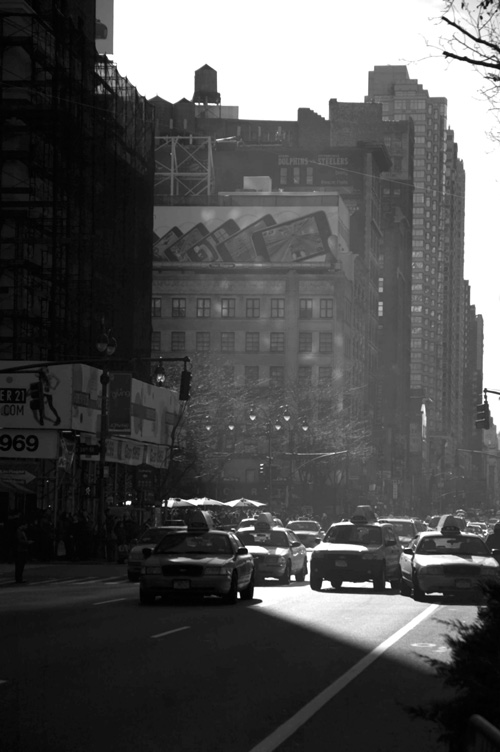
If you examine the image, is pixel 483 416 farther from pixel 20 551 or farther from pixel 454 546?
pixel 20 551

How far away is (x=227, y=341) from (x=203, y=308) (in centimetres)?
428

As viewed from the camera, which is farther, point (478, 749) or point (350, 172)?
point (350, 172)

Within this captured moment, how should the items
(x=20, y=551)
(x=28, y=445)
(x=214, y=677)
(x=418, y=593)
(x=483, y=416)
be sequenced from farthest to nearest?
(x=28, y=445), (x=483, y=416), (x=20, y=551), (x=418, y=593), (x=214, y=677)

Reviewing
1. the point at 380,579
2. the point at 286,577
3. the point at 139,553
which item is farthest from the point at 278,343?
the point at 380,579

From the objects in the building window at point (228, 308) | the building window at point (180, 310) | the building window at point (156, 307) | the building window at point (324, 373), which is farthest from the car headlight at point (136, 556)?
the building window at point (180, 310)

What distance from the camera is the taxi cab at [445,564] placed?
101 ft

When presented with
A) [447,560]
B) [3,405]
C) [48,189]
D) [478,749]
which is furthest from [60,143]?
[478,749]

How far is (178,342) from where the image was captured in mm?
136250

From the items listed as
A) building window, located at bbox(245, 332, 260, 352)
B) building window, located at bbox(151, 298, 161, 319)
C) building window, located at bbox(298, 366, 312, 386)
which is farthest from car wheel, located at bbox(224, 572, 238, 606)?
building window, located at bbox(151, 298, 161, 319)

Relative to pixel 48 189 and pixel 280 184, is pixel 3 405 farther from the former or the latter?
pixel 280 184

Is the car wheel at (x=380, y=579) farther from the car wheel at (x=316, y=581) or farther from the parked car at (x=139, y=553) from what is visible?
the parked car at (x=139, y=553)

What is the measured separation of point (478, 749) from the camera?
5.42m

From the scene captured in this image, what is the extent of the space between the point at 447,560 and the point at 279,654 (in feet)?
45.5

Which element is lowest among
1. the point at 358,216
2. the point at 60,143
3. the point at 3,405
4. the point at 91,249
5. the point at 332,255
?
the point at 3,405
